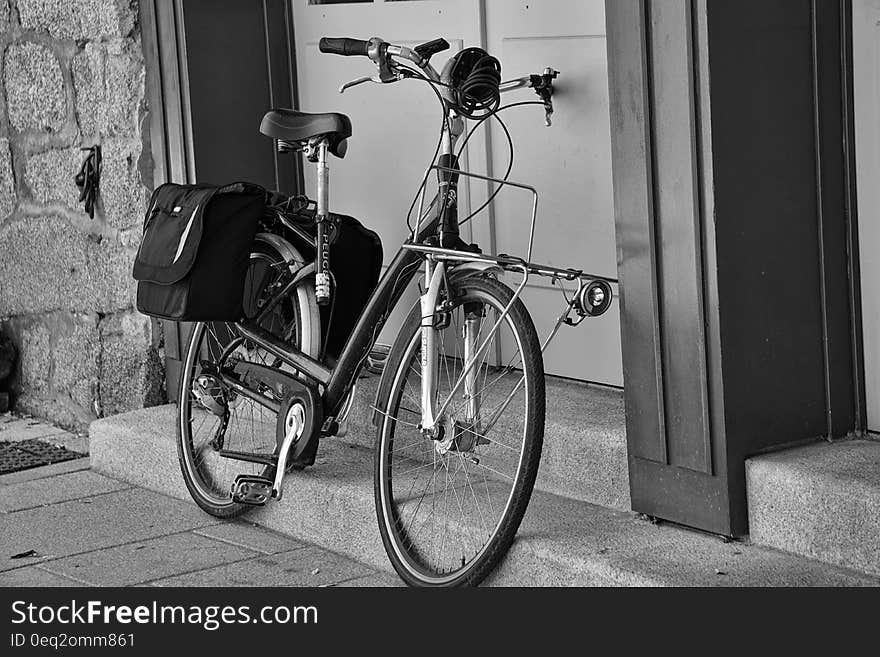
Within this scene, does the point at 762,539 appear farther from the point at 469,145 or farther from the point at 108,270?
the point at 108,270

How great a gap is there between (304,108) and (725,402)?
2.35 meters

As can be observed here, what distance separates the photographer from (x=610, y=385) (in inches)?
148

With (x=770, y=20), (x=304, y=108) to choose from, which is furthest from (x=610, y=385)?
(x=304, y=108)

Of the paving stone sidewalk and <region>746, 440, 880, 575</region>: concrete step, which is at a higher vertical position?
<region>746, 440, 880, 575</region>: concrete step

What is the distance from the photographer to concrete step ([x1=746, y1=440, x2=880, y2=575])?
2688 millimetres

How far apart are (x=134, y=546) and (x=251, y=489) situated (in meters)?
0.40

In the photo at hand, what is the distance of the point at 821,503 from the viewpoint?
2.75 meters

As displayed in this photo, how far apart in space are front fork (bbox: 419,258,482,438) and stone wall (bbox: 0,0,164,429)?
1935 millimetres

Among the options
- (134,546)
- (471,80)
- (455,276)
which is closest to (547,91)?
(471,80)

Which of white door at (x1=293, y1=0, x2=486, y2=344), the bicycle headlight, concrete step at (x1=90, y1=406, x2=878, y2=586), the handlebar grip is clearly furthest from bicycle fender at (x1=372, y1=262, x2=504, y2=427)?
white door at (x1=293, y1=0, x2=486, y2=344)

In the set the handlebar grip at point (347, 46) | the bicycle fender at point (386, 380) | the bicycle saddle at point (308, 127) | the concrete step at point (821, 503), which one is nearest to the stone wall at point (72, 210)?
the bicycle saddle at point (308, 127)

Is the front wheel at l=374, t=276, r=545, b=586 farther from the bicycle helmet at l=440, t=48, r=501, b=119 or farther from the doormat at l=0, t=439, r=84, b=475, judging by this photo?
the doormat at l=0, t=439, r=84, b=475

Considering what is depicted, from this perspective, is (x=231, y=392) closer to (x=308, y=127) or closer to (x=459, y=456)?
(x=308, y=127)

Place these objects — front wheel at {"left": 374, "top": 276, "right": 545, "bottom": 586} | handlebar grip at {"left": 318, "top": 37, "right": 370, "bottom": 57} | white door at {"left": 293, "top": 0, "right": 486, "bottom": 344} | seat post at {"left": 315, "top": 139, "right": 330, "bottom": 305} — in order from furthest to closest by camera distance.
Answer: white door at {"left": 293, "top": 0, "right": 486, "bottom": 344}
seat post at {"left": 315, "top": 139, "right": 330, "bottom": 305}
handlebar grip at {"left": 318, "top": 37, "right": 370, "bottom": 57}
front wheel at {"left": 374, "top": 276, "right": 545, "bottom": 586}
